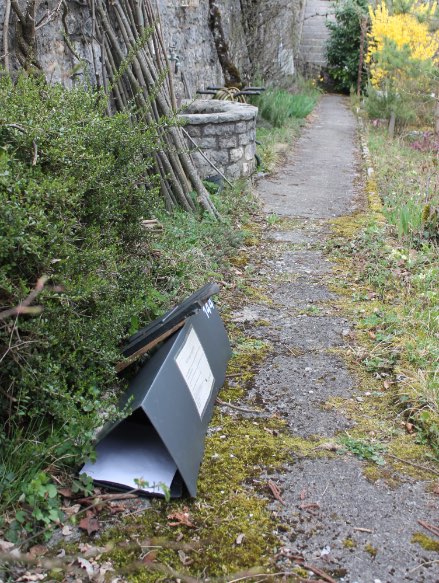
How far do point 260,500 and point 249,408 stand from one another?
696 mm

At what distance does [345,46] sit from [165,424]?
62.2ft

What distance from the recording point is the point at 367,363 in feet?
11.5

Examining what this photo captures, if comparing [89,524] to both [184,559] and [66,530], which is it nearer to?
[66,530]

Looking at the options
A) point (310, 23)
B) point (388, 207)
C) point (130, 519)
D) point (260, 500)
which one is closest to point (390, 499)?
point (260, 500)

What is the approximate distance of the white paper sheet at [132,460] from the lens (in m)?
2.40

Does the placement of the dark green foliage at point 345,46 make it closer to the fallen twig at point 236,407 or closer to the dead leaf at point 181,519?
the fallen twig at point 236,407

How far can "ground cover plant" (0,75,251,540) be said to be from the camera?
7.36ft

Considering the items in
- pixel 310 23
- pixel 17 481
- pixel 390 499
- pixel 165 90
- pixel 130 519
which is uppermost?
pixel 310 23

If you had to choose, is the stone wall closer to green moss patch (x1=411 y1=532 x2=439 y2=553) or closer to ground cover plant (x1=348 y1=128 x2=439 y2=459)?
ground cover plant (x1=348 y1=128 x2=439 y2=459)

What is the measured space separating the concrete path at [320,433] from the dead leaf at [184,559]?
1.06 ft

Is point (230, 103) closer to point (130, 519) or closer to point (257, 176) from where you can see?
point (257, 176)

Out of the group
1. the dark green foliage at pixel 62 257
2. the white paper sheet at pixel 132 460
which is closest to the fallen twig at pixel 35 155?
the dark green foliage at pixel 62 257

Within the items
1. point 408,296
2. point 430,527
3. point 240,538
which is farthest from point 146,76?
point 430,527

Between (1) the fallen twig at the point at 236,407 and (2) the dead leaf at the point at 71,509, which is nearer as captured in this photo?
(2) the dead leaf at the point at 71,509
